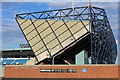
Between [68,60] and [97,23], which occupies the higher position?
[97,23]

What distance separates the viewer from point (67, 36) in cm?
6288

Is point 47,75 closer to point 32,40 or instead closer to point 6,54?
point 32,40

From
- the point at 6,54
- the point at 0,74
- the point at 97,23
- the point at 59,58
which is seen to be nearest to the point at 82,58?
the point at 59,58

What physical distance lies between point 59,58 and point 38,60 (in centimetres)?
602

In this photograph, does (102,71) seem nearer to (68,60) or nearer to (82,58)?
(82,58)

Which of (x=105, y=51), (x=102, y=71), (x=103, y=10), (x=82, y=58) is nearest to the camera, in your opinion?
(x=102, y=71)

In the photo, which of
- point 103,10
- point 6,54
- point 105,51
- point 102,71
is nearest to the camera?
point 102,71

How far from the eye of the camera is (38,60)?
6538cm

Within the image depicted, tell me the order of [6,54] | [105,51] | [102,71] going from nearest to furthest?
[102,71] < [105,51] < [6,54]

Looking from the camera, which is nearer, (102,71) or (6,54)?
(102,71)

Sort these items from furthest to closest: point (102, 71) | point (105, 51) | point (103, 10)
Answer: point (105, 51)
point (103, 10)
point (102, 71)

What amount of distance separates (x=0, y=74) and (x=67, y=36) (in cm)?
1882

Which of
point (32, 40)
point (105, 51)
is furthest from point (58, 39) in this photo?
point (105, 51)

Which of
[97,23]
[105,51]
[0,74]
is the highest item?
[97,23]
